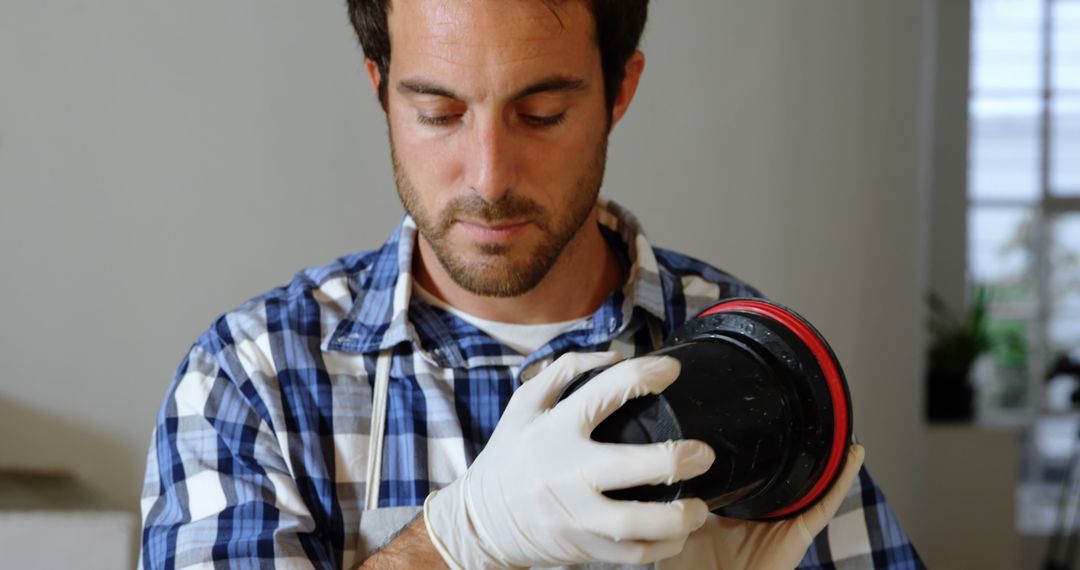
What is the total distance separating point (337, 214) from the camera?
6.97 ft

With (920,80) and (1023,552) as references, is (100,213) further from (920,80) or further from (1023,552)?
(1023,552)

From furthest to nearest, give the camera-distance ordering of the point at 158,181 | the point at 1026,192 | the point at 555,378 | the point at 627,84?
the point at 1026,192, the point at 158,181, the point at 627,84, the point at 555,378

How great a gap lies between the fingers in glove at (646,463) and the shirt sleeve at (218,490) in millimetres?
349

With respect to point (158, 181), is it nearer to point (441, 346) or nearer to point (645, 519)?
point (441, 346)

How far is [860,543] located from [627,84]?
616 mm

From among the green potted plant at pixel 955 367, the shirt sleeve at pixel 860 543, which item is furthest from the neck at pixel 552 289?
the green potted plant at pixel 955 367

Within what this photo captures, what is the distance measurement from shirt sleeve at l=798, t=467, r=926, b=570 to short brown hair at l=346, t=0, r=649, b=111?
0.54 m

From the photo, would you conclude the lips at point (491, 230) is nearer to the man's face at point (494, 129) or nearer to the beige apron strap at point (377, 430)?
the man's face at point (494, 129)

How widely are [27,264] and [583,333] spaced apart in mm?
1087

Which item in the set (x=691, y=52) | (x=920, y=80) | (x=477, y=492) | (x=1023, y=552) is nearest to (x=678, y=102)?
(x=691, y=52)

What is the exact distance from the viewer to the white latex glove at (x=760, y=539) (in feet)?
3.33

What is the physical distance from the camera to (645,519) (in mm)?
865

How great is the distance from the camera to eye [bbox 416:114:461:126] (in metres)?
1.16

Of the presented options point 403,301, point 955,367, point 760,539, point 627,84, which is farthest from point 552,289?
point 955,367
